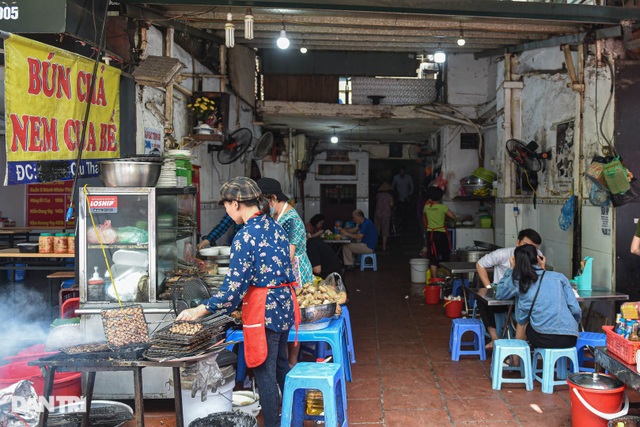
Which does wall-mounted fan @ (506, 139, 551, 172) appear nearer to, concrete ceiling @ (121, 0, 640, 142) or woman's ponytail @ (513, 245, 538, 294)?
concrete ceiling @ (121, 0, 640, 142)

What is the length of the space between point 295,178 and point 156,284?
37.8 feet

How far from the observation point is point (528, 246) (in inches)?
208

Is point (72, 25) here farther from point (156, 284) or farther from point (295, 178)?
point (295, 178)

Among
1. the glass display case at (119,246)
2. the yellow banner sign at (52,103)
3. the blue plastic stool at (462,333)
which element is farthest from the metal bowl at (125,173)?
the blue plastic stool at (462,333)

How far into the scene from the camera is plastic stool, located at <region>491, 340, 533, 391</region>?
517 centimetres

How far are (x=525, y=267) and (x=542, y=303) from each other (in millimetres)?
368

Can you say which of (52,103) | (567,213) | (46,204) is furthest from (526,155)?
(46,204)

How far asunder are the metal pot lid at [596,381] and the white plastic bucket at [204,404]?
8.82 feet

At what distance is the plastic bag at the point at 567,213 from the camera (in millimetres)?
7105

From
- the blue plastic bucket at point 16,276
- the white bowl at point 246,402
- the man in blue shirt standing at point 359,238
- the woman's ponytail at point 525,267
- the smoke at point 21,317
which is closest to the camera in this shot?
the white bowl at point 246,402

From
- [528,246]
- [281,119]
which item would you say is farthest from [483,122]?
[528,246]

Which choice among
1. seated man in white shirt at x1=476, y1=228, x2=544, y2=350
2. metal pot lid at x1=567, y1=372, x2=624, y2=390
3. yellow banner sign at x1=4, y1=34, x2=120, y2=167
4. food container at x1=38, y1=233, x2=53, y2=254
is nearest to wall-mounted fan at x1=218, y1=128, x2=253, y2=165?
food container at x1=38, y1=233, x2=53, y2=254

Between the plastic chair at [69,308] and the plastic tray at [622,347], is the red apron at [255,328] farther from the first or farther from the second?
the plastic tray at [622,347]

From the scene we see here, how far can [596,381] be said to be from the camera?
4.05 m
